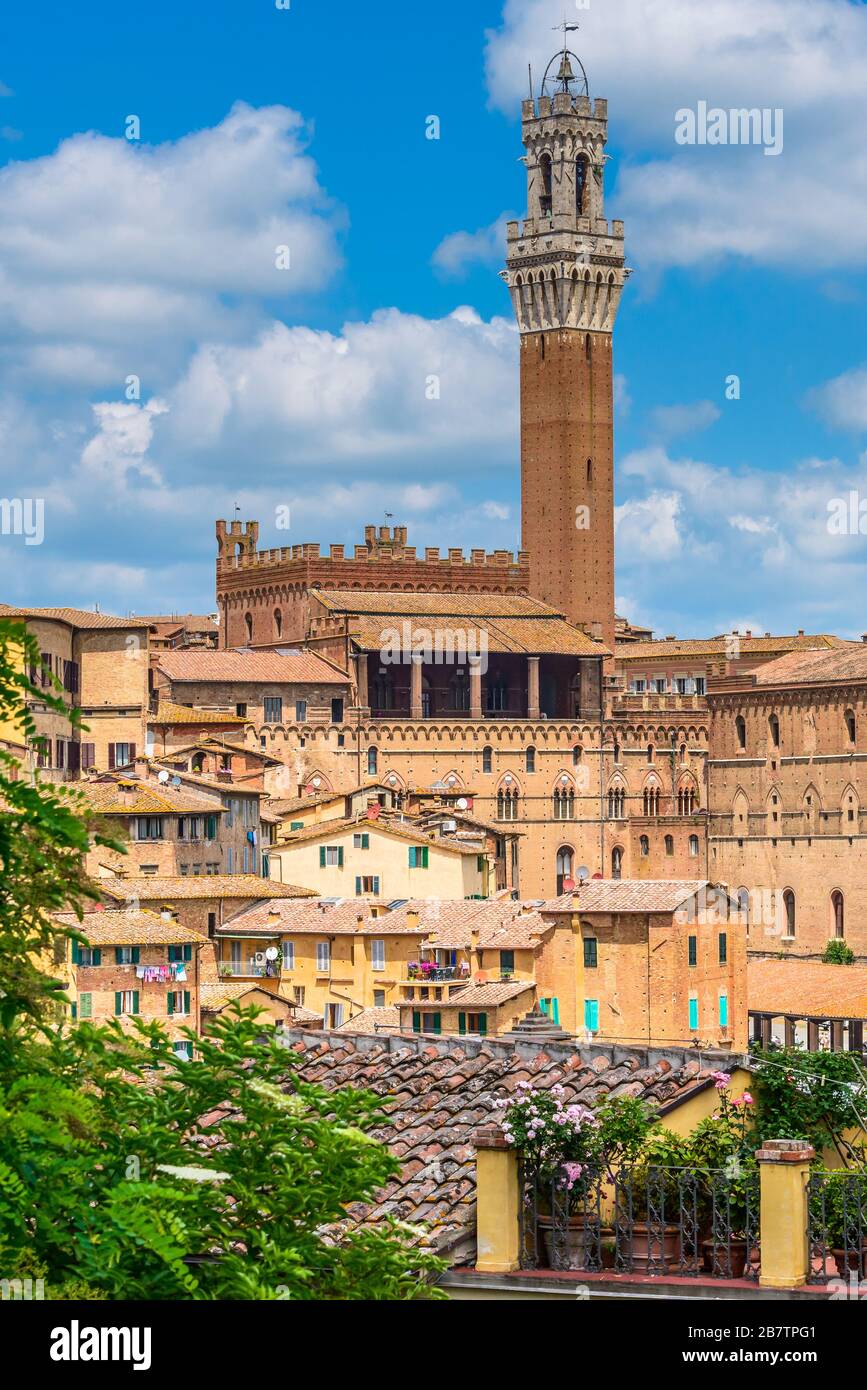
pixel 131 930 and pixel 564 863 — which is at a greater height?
pixel 564 863

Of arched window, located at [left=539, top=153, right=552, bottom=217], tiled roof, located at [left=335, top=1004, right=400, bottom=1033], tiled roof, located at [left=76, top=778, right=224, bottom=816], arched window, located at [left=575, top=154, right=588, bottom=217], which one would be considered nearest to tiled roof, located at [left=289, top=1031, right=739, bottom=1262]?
tiled roof, located at [left=335, top=1004, right=400, bottom=1033]

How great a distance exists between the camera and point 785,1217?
12906 mm

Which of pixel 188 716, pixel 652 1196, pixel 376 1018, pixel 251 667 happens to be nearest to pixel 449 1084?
pixel 652 1196

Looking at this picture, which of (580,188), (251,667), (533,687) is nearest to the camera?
(251,667)

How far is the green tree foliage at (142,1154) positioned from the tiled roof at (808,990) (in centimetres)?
4444

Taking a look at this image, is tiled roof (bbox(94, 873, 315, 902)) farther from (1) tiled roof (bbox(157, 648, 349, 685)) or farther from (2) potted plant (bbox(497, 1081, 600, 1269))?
(2) potted plant (bbox(497, 1081, 600, 1269))

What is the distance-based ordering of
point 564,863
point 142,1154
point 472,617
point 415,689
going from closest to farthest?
point 142,1154
point 415,689
point 564,863
point 472,617

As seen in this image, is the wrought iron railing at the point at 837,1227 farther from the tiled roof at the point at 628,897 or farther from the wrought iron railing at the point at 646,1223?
the tiled roof at the point at 628,897

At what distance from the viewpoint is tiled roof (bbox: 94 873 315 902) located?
47.8m

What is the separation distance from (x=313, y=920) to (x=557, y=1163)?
35061 millimetres

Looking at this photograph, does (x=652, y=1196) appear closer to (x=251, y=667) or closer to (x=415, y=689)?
(x=251, y=667)

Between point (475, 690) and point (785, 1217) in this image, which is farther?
Answer: point (475, 690)

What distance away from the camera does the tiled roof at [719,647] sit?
95250 mm

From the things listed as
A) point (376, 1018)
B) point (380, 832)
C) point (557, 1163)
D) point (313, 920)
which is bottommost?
point (557, 1163)
